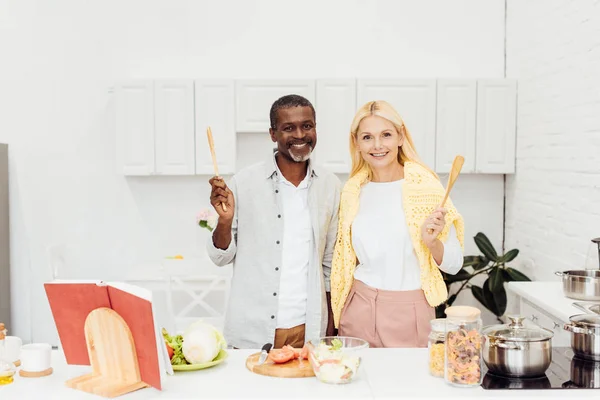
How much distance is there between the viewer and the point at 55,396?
6.21 feet

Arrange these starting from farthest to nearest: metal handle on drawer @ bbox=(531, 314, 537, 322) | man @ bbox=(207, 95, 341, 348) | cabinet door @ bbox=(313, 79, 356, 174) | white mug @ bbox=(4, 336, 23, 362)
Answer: cabinet door @ bbox=(313, 79, 356, 174)
metal handle on drawer @ bbox=(531, 314, 537, 322)
man @ bbox=(207, 95, 341, 348)
white mug @ bbox=(4, 336, 23, 362)

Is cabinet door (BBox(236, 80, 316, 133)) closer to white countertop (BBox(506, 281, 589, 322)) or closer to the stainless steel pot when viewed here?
white countertop (BBox(506, 281, 589, 322))

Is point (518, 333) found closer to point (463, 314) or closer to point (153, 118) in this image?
point (463, 314)

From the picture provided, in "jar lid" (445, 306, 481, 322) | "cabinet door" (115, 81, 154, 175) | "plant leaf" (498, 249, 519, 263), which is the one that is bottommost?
"plant leaf" (498, 249, 519, 263)

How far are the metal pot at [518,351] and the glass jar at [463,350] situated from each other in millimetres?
63

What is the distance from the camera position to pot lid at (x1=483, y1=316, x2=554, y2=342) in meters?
1.94

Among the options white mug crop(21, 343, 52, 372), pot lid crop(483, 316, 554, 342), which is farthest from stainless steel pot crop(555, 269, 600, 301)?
white mug crop(21, 343, 52, 372)

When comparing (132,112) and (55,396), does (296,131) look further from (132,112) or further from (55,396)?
(132,112)

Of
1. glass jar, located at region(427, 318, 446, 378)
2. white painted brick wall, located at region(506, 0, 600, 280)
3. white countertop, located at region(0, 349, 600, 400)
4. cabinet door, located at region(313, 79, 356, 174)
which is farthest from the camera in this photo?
cabinet door, located at region(313, 79, 356, 174)

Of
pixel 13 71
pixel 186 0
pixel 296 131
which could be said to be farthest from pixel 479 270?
pixel 13 71

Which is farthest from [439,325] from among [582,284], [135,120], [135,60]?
[135,60]

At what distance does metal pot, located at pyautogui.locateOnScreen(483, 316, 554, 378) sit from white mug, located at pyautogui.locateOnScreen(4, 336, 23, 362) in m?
1.43

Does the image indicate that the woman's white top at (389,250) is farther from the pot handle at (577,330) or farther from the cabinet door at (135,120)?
the cabinet door at (135,120)

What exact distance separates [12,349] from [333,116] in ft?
9.47
